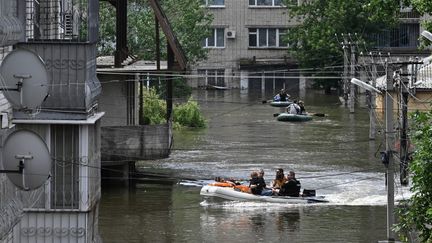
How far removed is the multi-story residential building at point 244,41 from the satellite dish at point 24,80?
5880 cm

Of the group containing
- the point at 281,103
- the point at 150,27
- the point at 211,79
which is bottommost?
the point at 281,103

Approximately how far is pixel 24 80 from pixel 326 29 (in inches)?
2038

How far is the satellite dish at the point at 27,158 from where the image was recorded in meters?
14.9

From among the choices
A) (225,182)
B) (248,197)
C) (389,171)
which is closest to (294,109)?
(225,182)

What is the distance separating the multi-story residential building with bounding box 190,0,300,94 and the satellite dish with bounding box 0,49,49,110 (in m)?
58.8

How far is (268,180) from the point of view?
130 ft

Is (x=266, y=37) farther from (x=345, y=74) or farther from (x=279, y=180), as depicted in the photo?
(x=279, y=180)

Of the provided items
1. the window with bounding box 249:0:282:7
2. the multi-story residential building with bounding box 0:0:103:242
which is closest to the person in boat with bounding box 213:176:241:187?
the multi-story residential building with bounding box 0:0:103:242

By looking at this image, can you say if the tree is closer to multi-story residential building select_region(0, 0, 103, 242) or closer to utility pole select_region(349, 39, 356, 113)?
utility pole select_region(349, 39, 356, 113)

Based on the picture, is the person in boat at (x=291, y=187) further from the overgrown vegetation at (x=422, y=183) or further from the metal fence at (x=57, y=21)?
the overgrown vegetation at (x=422, y=183)

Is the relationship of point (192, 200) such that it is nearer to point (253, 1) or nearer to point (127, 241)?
point (127, 241)

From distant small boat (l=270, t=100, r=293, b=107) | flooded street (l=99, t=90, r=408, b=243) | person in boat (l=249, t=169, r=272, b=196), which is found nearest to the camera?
flooded street (l=99, t=90, r=408, b=243)

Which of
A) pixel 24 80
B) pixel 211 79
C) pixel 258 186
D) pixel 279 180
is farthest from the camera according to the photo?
pixel 211 79

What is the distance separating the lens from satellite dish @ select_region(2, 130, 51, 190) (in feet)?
48.8
